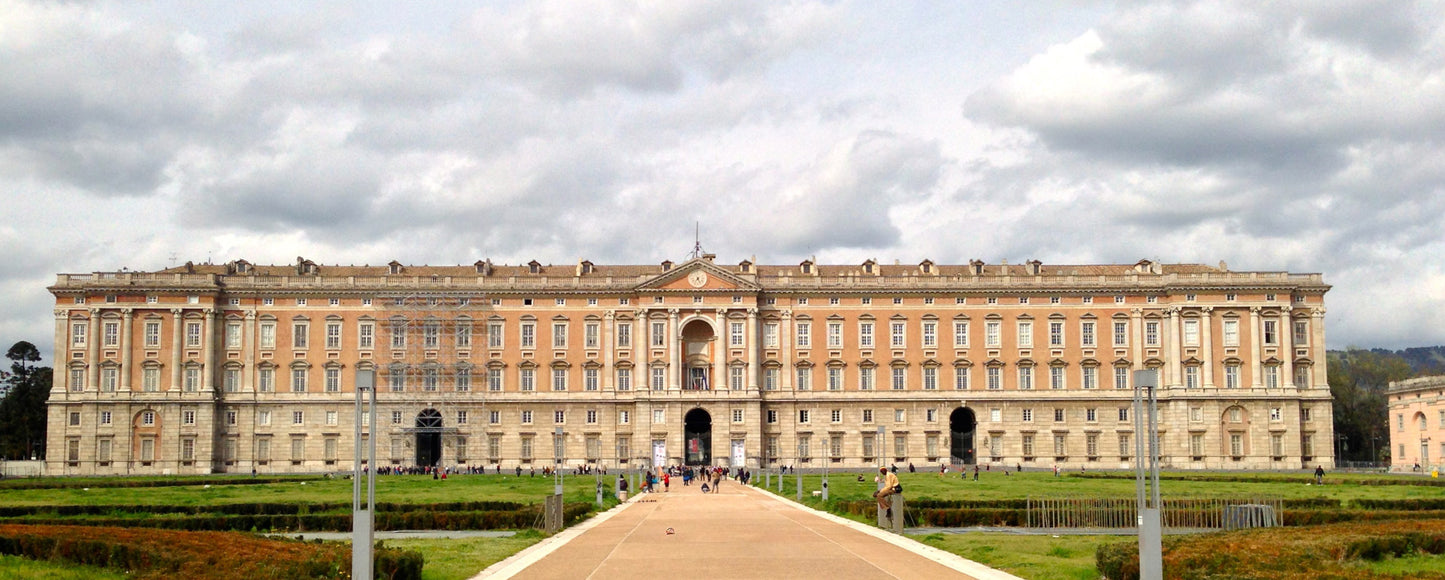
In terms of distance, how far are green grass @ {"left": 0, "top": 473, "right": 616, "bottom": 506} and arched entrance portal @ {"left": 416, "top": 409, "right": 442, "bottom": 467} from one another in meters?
24.0

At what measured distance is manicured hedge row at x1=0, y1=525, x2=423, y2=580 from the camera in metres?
21.4

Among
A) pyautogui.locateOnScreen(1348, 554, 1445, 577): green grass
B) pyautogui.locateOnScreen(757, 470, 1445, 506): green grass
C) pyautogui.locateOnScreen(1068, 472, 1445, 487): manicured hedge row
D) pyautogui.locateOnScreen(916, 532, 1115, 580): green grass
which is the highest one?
pyautogui.locateOnScreen(1348, 554, 1445, 577): green grass

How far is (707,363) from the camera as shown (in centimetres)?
9775

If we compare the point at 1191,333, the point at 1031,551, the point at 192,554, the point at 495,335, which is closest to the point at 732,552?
the point at 1031,551

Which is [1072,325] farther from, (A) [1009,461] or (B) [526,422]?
(B) [526,422]

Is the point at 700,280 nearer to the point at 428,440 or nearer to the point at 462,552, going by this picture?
the point at 428,440

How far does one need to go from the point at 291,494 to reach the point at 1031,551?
3585 cm

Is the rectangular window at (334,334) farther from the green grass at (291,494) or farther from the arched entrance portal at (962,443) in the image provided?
the arched entrance portal at (962,443)

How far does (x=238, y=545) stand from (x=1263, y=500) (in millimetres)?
25640

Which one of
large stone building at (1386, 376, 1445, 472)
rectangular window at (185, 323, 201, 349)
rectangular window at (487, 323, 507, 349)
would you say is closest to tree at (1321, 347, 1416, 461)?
large stone building at (1386, 376, 1445, 472)

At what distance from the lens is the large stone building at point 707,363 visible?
95.1 m

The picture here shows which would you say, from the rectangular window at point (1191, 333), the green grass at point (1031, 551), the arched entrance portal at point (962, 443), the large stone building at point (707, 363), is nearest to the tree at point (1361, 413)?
the rectangular window at point (1191, 333)

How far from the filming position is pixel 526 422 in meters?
96.8

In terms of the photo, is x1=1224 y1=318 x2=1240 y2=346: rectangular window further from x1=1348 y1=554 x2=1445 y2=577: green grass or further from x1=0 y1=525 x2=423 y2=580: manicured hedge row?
x1=0 y1=525 x2=423 y2=580: manicured hedge row
